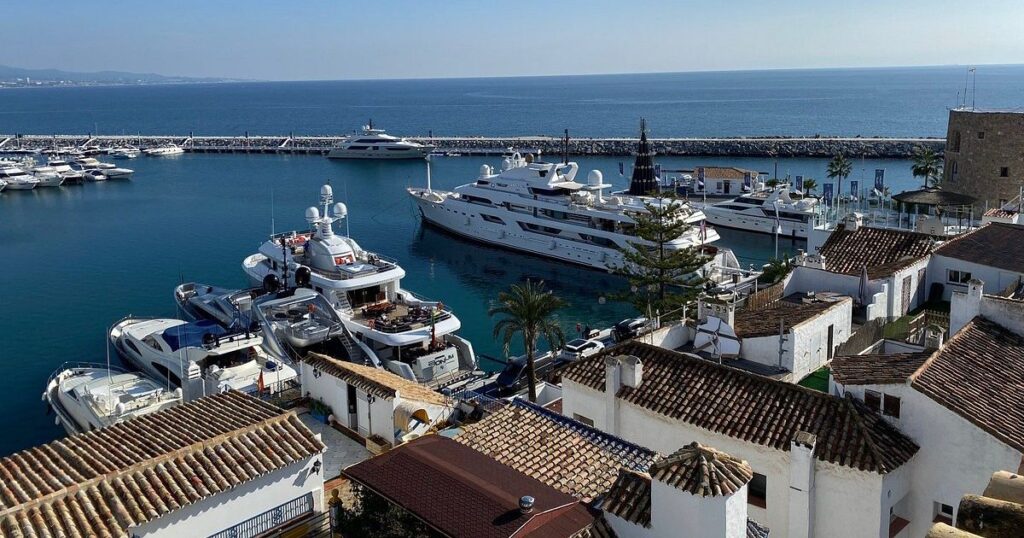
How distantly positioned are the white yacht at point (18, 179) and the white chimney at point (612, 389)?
74974 millimetres

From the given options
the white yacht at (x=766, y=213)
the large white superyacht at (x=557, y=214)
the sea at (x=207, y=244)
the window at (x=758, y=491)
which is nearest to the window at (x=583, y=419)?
the window at (x=758, y=491)

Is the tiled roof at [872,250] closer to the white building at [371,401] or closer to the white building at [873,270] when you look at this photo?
the white building at [873,270]

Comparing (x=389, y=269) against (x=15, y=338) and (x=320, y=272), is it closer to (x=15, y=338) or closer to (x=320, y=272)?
(x=320, y=272)

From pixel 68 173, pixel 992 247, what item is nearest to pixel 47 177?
pixel 68 173

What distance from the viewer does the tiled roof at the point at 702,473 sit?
25.4ft

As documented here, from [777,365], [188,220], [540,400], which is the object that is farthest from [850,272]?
[188,220]

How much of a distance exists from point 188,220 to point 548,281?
29608mm

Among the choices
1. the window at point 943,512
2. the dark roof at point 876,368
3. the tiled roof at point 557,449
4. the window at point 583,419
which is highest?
the dark roof at point 876,368

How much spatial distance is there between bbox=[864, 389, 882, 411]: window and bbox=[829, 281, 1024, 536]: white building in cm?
1

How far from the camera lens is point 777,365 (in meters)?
14.4

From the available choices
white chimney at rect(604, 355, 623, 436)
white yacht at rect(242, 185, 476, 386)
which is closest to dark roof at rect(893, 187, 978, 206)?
white yacht at rect(242, 185, 476, 386)

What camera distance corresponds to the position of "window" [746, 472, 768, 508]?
10.8 m

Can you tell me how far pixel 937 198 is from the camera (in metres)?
30.9

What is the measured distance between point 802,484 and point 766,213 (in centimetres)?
4262
